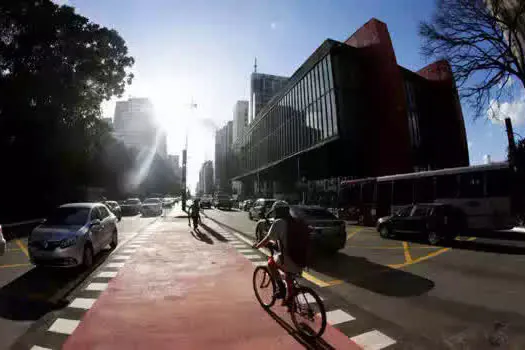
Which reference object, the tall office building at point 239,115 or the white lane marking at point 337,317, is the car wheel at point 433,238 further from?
the tall office building at point 239,115

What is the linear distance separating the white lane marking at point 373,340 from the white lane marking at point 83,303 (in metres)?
4.43

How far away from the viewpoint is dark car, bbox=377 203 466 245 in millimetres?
12805

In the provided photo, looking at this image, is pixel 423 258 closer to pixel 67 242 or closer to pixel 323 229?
pixel 323 229

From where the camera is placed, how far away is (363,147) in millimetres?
39875

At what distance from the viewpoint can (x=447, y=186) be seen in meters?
16.5

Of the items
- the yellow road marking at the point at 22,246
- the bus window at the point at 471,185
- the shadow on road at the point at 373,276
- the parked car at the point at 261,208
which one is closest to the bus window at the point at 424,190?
the bus window at the point at 471,185

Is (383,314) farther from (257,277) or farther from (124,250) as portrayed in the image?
(124,250)

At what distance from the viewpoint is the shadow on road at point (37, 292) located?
5266 mm

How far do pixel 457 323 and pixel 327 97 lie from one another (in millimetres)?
37392

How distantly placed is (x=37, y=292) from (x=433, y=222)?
1311 cm

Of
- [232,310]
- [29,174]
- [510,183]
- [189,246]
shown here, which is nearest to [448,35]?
[510,183]

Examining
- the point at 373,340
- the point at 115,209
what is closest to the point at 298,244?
the point at 373,340

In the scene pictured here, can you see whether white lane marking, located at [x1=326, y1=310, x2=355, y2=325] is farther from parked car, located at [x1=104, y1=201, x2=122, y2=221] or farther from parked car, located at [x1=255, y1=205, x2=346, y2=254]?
parked car, located at [x1=104, y1=201, x2=122, y2=221]

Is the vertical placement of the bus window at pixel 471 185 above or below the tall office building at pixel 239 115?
below
